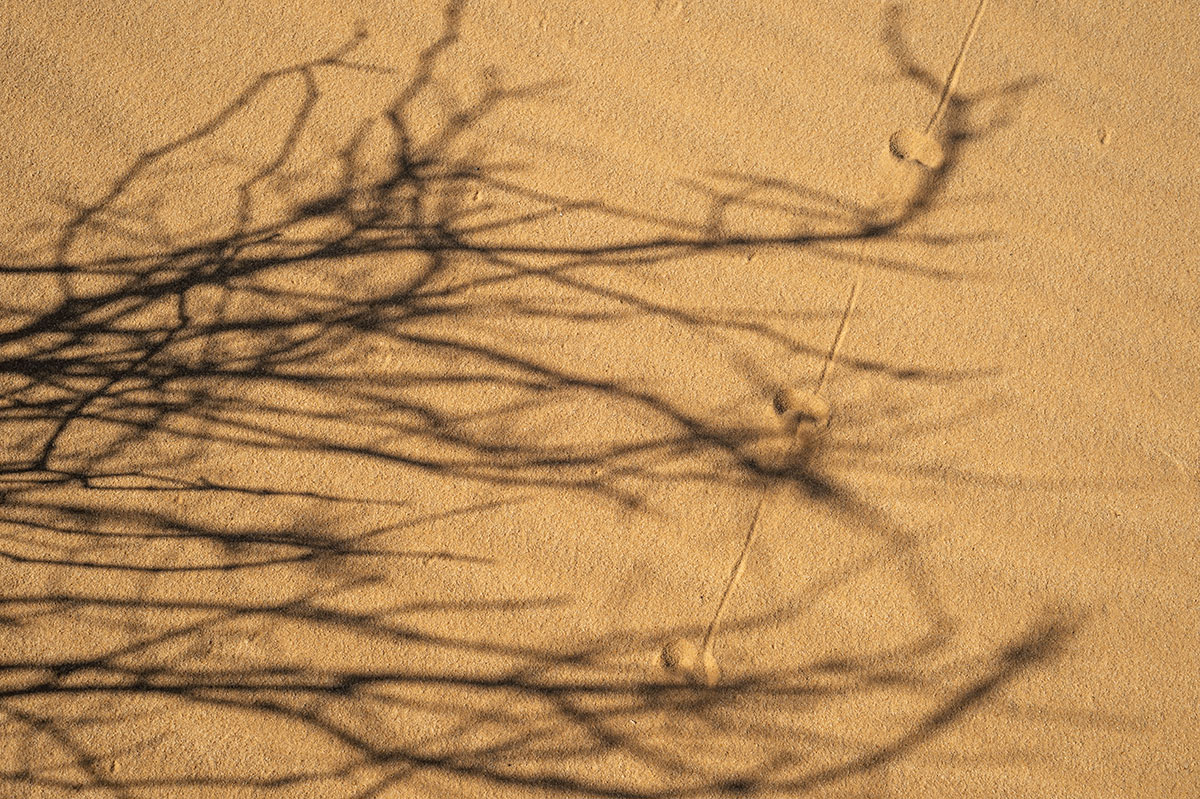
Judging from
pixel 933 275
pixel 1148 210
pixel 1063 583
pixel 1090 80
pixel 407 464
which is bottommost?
pixel 407 464

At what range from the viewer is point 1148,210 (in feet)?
9.04

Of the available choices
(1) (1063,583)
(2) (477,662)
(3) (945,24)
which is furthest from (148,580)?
(3) (945,24)

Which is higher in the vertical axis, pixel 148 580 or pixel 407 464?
pixel 407 464

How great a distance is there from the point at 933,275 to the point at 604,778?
1.71 metres

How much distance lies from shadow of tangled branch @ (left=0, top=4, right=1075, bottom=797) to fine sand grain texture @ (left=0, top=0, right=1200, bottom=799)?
0.01 m

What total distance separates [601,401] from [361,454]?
71 centimetres

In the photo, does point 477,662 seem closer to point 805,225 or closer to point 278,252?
point 278,252

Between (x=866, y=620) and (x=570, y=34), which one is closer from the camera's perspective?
(x=866, y=620)

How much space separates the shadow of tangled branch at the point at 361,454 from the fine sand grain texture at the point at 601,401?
0.01 metres

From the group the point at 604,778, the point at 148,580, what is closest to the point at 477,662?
the point at 604,778

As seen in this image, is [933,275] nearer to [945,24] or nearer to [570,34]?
[945,24]

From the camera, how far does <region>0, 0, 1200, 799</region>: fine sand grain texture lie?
2545 millimetres

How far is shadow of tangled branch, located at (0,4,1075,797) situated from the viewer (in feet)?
8.32

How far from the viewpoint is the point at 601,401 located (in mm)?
2686
